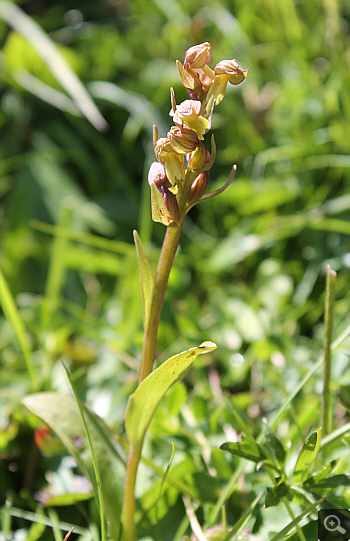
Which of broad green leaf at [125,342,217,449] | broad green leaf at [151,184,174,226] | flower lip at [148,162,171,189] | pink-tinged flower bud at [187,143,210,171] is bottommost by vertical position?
broad green leaf at [125,342,217,449]

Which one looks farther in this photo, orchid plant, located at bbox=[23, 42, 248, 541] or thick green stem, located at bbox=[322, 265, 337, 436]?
thick green stem, located at bbox=[322, 265, 337, 436]

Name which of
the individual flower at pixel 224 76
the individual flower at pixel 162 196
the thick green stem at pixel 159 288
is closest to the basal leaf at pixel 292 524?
the thick green stem at pixel 159 288

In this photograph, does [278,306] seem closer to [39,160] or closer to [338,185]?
[338,185]

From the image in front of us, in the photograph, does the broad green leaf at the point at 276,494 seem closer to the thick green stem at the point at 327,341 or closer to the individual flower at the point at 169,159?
the thick green stem at the point at 327,341

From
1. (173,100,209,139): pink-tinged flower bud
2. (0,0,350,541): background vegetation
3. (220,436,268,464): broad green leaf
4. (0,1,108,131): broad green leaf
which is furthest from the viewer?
(0,1,108,131): broad green leaf

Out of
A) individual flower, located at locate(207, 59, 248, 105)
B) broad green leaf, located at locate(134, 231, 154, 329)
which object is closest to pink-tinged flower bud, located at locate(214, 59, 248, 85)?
individual flower, located at locate(207, 59, 248, 105)

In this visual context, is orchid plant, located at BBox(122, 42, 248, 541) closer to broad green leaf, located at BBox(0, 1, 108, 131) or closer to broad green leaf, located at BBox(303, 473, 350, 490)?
broad green leaf, located at BBox(303, 473, 350, 490)
